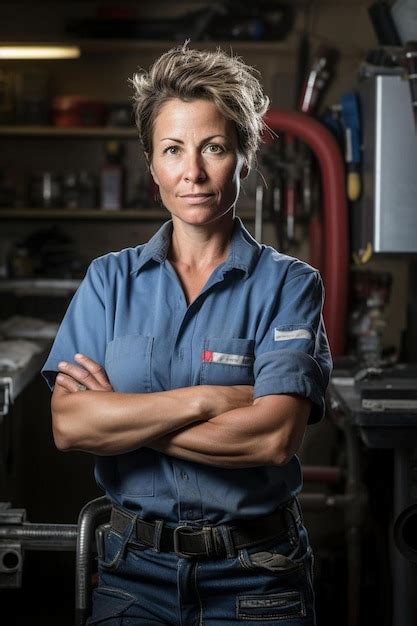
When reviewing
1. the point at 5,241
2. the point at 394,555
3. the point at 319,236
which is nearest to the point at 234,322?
the point at 394,555

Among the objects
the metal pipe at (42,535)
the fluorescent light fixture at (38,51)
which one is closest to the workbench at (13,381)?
the metal pipe at (42,535)

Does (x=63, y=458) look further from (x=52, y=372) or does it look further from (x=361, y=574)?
(x=52, y=372)

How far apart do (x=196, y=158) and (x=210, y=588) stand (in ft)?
2.21

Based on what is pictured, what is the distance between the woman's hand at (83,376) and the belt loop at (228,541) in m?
0.29

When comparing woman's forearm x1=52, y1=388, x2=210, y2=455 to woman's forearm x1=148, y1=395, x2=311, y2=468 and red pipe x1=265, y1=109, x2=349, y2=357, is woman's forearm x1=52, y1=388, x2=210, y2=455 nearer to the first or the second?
woman's forearm x1=148, y1=395, x2=311, y2=468

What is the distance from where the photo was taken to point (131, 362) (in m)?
1.58

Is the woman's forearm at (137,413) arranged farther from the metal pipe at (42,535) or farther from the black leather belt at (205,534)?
the metal pipe at (42,535)

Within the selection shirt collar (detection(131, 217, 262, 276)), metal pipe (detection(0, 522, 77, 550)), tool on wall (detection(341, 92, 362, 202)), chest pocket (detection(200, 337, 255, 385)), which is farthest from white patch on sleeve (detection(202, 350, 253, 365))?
tool on wall (detection(341, 92, 362, 202))

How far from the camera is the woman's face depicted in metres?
1.56

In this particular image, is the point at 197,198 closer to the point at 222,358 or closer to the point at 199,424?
the point at 222,358

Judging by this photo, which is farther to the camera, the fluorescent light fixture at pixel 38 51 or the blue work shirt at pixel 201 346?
the fluorescent light fixture at pixel 38 51

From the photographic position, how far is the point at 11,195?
18.8 ft

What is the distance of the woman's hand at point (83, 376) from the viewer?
1.59 m

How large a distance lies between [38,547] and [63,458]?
8.35 feet
